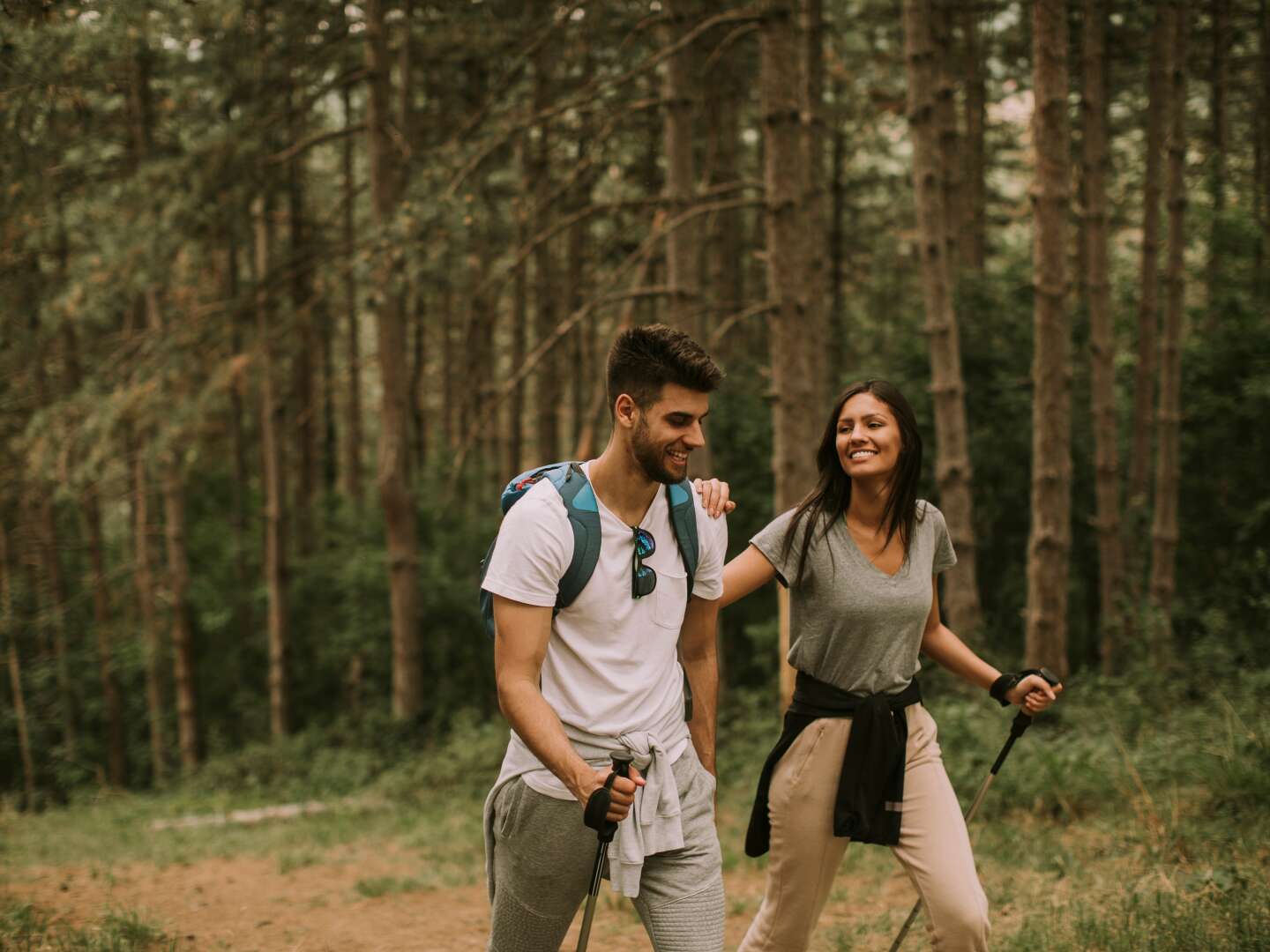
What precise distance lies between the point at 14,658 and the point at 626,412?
1851cm

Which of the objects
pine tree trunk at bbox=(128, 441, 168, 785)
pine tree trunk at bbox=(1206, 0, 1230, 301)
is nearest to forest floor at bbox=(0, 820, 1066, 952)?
pine tree trunk at bbox=(128, 441, 168, 785)

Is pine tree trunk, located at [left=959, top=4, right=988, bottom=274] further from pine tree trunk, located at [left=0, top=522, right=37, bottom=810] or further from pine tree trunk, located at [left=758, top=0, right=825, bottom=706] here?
pine tree trunk, located at [left=0, top=522, right=37, bottom=810]

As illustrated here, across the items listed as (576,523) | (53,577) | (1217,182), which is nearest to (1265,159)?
(1217,182)

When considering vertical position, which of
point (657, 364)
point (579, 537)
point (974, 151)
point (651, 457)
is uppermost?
point (974, 151)

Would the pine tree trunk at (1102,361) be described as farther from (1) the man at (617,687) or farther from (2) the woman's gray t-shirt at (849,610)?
(1) the man at (617,687)

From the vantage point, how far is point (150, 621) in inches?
679

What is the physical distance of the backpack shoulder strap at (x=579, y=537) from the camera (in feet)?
10.1

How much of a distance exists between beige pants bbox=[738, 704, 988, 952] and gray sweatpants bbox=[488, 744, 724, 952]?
2.02 ft

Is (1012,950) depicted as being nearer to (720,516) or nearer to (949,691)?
(720,516)

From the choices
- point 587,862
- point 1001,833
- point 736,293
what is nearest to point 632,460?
point 587,862

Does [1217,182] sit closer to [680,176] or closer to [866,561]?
[680,176]

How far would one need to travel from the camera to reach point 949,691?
32.9 feet

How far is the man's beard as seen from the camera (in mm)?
3131

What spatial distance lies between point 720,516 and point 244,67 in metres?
10.6
